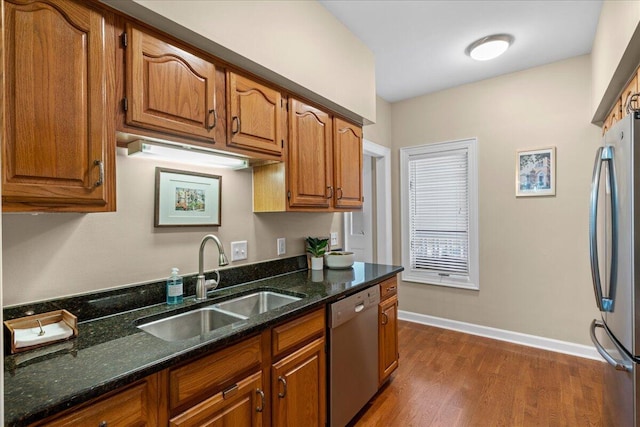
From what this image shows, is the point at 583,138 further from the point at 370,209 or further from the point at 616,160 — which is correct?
the point at 370,209

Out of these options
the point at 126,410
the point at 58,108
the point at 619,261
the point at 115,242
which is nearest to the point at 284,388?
the point at 126,410

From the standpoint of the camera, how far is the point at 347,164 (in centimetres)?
253

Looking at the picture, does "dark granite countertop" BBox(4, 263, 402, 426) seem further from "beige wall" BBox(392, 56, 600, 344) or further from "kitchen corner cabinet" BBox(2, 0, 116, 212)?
"beige wall" BBox(392, 56, 600, 344)

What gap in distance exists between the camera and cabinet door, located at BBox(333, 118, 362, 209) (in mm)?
2414

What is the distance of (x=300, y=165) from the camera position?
2.07 meters

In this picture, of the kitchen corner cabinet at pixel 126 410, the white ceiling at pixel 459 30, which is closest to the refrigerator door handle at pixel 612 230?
the white ceiling at pixel 459 30

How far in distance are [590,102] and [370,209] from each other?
7.65 ft

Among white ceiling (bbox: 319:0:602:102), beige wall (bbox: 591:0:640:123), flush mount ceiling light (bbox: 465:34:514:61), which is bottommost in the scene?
beige wall (bbox: 591:0:640:123)

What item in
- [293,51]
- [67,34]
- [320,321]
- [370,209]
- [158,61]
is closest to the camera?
[67,34]

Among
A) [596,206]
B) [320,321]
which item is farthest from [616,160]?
[320,321]

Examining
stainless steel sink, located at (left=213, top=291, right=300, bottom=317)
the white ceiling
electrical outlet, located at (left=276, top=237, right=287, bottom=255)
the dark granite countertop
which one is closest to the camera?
the dark granite countertop

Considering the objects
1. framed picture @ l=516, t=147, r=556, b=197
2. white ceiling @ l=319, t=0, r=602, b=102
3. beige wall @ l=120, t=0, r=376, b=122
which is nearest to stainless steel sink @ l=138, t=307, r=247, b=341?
beige wall @ l=120, t=0, r=376, b=122

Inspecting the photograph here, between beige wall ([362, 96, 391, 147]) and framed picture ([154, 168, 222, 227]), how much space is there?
2.14 meters

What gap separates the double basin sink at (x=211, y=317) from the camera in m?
1.46
